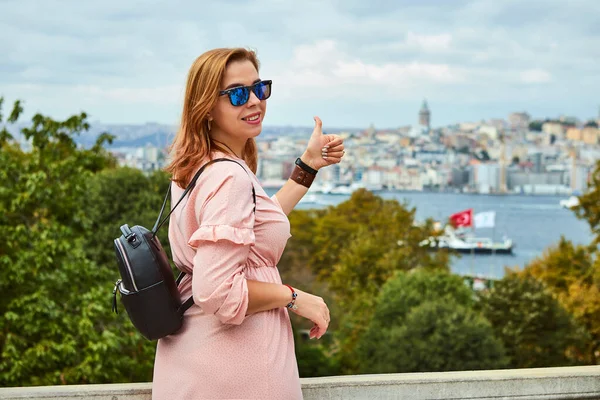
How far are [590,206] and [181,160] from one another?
126ft

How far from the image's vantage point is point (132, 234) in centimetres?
232

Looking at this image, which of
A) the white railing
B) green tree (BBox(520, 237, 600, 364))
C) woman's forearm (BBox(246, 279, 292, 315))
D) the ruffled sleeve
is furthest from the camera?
green tree (BBox(520, 237, 600, 364))

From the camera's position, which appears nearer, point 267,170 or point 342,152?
point 342,152

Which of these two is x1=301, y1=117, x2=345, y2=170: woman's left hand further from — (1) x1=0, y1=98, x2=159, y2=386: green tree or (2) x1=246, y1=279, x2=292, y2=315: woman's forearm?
(1) x1=0, y1=98, x2=159, y2=386: green tree

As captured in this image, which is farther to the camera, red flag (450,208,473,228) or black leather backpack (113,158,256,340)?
red flag (450,208,473,228)

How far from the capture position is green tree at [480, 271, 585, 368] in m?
35.5

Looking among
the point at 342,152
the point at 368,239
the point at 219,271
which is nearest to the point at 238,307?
the point at 219,271

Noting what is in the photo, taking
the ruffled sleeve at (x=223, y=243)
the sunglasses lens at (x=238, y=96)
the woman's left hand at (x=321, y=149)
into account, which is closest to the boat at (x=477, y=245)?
the woman's left hand at (x=321, y=149)

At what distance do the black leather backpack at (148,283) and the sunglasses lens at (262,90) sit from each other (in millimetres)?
276

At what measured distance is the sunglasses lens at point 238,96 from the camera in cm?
245

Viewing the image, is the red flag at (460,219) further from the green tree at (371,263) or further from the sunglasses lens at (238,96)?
the sunglasses lens at (238,96)

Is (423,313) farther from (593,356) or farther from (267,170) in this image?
(267,170)

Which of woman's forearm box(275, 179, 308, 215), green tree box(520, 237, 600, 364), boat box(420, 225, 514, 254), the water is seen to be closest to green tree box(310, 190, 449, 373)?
green tree box(520, 237, 600, 364)

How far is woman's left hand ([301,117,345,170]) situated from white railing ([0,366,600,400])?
3.08 feet
